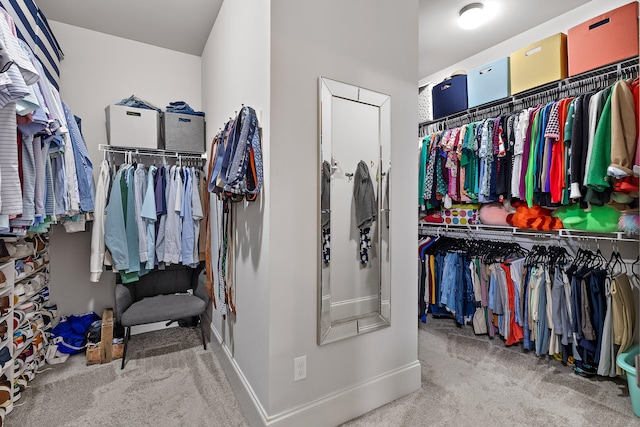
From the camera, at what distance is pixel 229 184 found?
153 cm

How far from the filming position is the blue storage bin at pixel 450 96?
3102mm

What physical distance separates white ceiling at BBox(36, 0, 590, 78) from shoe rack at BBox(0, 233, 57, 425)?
6.13 feet

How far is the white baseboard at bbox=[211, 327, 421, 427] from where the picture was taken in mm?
1573

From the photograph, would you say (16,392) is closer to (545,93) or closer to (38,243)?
(38,243)

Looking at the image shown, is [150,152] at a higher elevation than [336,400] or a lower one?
higher

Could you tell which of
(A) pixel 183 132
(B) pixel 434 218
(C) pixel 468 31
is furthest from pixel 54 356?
(C) pixel 468 31

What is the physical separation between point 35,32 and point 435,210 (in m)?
3.76

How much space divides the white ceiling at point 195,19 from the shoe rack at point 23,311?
73.6 inches

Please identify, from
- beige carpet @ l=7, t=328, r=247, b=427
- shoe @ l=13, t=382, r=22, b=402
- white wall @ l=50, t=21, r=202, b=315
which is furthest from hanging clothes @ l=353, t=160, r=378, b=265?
white wall @ l=50, t=21, r=202, b=315

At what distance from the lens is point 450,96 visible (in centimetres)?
321

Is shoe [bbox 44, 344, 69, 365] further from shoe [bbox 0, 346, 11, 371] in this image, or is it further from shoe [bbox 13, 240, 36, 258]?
shoe [bbox 13, 240, 36, 258]

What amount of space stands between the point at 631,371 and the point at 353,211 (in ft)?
6.08

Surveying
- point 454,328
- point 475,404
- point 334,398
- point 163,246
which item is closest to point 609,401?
point 475,404

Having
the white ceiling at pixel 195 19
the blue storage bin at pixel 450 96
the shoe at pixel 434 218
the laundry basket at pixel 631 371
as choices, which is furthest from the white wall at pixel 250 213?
the shoe at pixel 434 218
